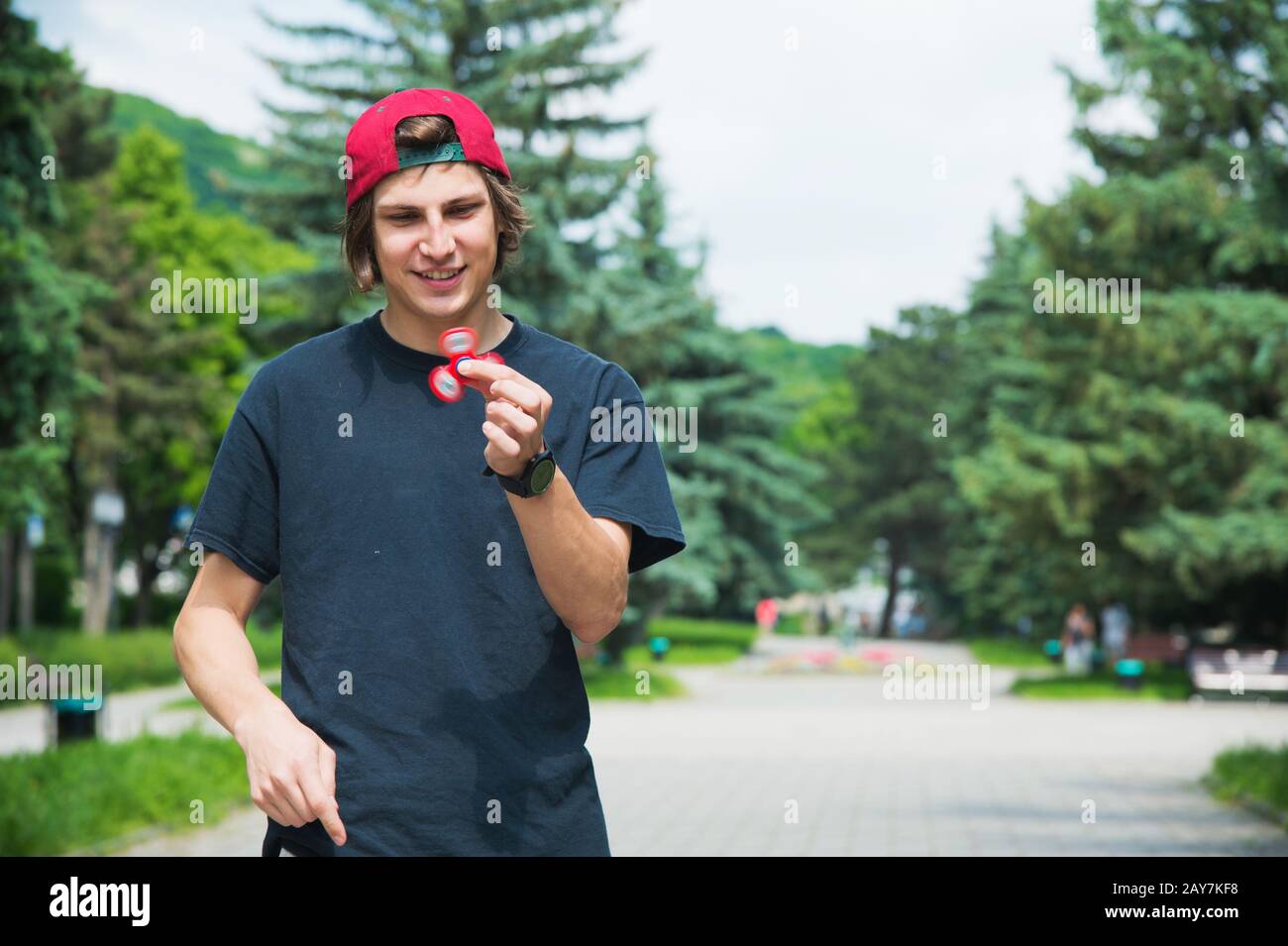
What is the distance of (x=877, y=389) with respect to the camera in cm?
6950

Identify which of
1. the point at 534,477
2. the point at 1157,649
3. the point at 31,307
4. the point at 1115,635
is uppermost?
the point at 31,307

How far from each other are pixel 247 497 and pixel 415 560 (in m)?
0.26

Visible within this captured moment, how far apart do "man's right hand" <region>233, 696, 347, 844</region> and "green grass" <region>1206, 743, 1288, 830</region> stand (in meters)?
10.3

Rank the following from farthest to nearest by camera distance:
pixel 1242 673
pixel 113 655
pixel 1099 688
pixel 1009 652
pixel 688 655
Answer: pixel 1009 652 → pixel 688 655 → pixel 1099 688 → pixel 113 655 → pixel 1242 673

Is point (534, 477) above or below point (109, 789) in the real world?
above

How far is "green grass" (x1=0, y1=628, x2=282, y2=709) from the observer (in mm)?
26831

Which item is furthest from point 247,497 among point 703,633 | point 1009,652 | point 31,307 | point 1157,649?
point 1009,652

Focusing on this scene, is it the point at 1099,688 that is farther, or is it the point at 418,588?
the point at 1099,688

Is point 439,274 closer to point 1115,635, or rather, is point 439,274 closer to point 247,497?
point 247,497

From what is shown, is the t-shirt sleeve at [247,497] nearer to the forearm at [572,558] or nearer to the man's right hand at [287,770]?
the man's right hand at [287,770]

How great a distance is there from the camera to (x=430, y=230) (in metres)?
2.22

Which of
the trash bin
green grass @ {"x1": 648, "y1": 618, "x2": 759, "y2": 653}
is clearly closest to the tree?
the trash bin

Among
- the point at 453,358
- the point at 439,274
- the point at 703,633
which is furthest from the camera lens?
the point at 703,633
